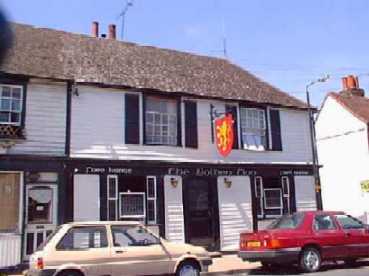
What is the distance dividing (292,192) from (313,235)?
7013 mm

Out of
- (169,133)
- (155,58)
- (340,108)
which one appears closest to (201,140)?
(169,133)

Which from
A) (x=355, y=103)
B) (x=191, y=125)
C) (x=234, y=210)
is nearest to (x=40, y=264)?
(x=191, y=125)

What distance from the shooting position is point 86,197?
17.0 m

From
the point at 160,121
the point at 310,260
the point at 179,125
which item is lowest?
the point at 310,260

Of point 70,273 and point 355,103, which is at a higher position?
point 355,103

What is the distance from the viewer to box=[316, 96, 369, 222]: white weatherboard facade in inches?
1168

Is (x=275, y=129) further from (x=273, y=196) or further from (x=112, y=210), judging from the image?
(x=112, y=210)

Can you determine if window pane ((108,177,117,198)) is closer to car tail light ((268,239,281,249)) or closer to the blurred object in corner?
car tail light ((268,239,281,249))

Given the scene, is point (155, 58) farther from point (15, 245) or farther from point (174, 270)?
point (174, 270)

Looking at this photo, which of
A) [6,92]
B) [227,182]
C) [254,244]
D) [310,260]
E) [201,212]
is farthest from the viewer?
[227,182]

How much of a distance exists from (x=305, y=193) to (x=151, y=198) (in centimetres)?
695

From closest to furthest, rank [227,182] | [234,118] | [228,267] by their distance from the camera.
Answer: [228,267] → [227,182] → [234,118]

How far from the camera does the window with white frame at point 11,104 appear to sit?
16.2 metres

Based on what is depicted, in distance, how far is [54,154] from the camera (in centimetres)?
1662
